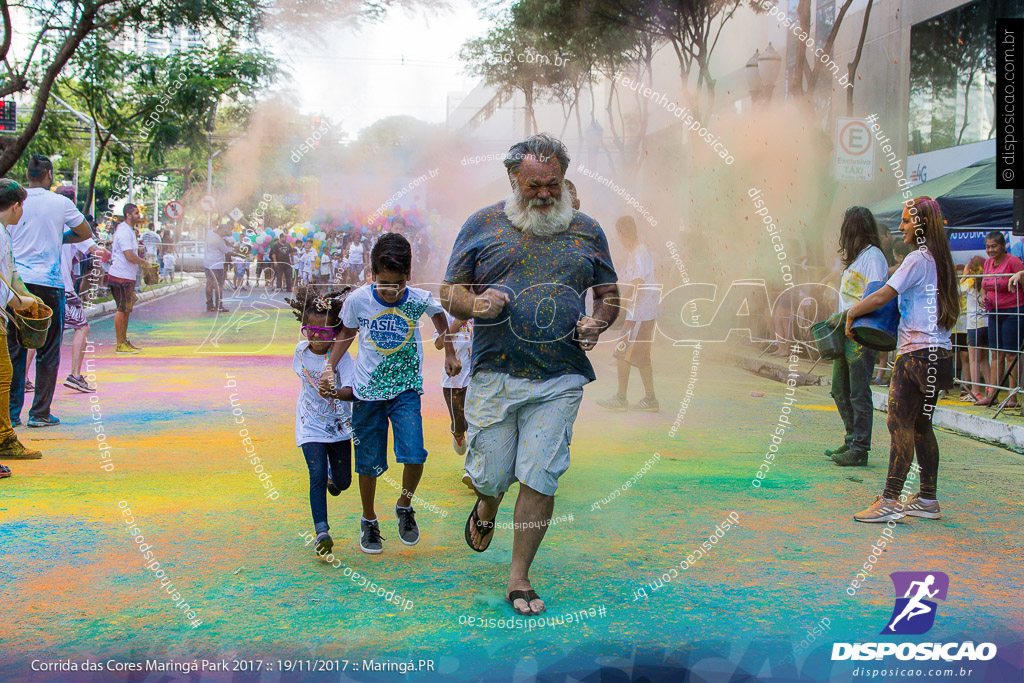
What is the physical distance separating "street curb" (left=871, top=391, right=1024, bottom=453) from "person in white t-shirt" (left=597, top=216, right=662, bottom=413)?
80.2 inches

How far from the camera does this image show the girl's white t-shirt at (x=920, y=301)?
16.1ft

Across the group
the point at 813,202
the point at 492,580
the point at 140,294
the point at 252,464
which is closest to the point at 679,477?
the point at 492,580

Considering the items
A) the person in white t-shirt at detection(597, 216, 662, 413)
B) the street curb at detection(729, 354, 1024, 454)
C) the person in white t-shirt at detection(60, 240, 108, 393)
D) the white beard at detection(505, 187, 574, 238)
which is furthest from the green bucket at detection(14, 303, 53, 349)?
the street curb at detection(729, 354, 1024, 454)

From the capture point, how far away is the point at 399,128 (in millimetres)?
20859

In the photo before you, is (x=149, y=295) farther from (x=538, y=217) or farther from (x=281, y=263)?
(x=538, y=217)

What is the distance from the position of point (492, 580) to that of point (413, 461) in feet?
2.12

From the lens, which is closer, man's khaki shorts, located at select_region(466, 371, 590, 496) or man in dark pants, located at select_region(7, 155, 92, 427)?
man's khaki shorts, located at select_region(466, 371, 590, 496)

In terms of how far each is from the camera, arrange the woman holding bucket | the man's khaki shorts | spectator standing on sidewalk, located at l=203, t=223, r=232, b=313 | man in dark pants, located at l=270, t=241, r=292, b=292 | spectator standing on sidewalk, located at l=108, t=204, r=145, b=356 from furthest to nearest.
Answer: man in dark pants, located at l=270, t=241, r=292, b=292
spectator standing on sidewalk, located at l=203, t=223, r=232, b=313
spectator standing on sidewalk, located at l=108, t=204, r=145, b=356
the woman holding bucket
the man's khaki shorts

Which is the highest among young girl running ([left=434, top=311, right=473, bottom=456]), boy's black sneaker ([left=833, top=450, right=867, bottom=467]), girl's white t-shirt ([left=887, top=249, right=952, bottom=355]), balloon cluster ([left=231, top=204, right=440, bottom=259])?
balloon cluster ([left=231, top=204, right=440, bottom=259])

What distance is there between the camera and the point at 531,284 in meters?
3.70

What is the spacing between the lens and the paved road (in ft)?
10.5

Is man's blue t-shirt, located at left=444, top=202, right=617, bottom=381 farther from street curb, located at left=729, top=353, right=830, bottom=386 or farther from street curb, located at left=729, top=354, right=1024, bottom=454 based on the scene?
street curb, located at left=729, top=353, right=830, bottom=386

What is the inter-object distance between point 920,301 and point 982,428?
3668 millimetres

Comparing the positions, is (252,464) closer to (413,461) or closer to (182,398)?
(413,461)
